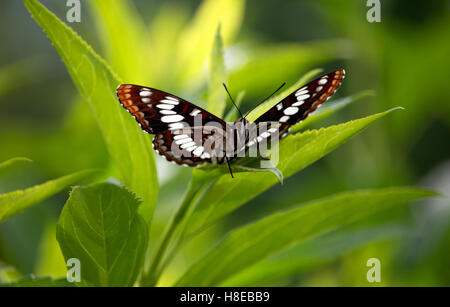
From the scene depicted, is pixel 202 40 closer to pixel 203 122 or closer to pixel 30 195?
pixel 203 122

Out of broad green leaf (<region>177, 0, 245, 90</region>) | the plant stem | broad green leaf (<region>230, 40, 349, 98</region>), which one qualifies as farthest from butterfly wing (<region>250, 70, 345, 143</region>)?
broad green leaf (<region>177, 0, 245, 90</region>)

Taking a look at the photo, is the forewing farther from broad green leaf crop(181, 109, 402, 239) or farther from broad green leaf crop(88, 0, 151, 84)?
broad green leaf crop(88, 0, 151, 84)

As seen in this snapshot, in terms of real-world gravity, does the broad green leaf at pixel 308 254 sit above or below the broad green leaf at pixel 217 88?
below

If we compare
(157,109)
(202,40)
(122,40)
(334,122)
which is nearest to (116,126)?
(157,109)

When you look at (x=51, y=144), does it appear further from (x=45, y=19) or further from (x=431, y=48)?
(x=431, y=48)

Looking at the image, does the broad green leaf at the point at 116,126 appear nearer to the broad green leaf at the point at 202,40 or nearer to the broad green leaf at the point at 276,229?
the broad green leaf at the point at 276,229

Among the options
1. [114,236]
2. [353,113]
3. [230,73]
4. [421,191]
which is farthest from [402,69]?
[114,236]

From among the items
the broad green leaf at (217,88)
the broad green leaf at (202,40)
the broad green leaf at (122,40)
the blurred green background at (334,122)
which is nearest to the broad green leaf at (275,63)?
the blurred green background at (334,122)

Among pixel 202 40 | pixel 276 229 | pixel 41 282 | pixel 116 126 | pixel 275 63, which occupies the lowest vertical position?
pixel 41 282
